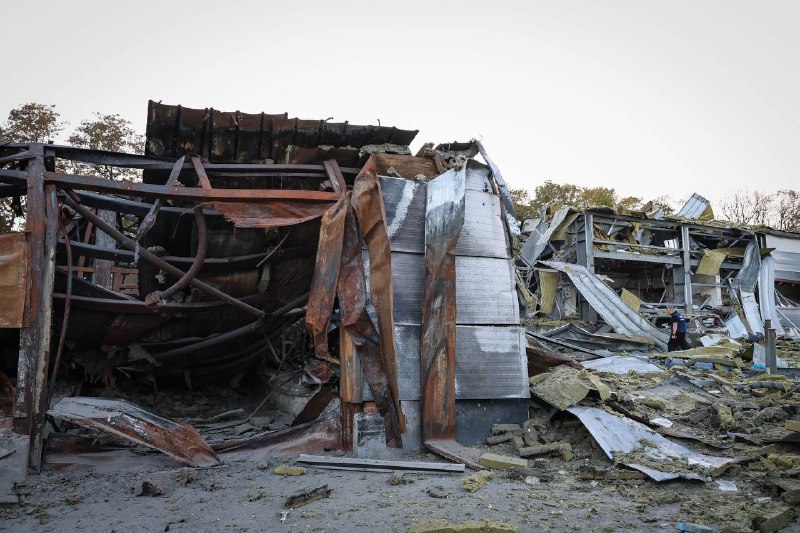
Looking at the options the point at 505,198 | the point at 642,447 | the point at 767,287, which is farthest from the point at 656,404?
the point at 767,287

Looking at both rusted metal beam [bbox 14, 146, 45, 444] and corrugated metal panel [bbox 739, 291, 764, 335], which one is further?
corrugated metal panel [bbox 739, 291, 764, 335]

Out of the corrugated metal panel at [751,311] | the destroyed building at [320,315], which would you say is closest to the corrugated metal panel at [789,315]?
the corrugated metal panel at [751,311]

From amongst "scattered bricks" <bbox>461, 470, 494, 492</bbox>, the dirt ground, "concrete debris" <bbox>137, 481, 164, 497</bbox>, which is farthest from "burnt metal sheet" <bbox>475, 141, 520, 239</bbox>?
"concrete debris" <bbox>137, 481, 164, 497</bbox>

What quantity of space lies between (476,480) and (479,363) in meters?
1.47

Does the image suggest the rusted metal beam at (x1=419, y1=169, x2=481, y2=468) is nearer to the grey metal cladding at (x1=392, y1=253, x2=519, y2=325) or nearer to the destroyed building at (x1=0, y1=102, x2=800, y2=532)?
the destroyed building at (x1=0, y1=102, x2=800, y2=532)

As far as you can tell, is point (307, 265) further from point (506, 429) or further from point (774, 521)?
point (774, 521)

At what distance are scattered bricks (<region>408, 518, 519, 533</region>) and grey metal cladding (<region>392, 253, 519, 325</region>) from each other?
7.87ft

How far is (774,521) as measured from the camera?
3.13 metres

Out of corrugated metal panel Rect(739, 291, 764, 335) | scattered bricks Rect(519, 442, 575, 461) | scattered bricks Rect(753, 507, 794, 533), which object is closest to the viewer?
scattered bricks Rect(753, 507, 794, 533)

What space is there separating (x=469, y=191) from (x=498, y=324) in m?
1.48

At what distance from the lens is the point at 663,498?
384cm

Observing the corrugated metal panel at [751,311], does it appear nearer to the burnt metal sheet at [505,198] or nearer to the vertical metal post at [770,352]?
the vertical metal post at [770,352]

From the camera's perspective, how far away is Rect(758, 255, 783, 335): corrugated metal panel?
21891 millimetres

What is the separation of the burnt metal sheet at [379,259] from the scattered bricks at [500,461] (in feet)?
2.86
